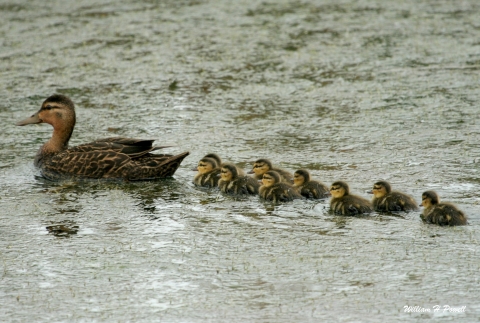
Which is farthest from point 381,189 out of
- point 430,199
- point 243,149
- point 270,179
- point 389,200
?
point 243,149

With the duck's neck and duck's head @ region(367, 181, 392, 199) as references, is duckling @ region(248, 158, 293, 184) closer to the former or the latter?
duck's head @ region(367, 181, 392, 199)

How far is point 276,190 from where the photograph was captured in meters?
5.77

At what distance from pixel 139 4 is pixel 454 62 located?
4.94 m

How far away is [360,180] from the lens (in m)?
6.18

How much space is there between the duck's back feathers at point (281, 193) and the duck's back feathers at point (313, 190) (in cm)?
5

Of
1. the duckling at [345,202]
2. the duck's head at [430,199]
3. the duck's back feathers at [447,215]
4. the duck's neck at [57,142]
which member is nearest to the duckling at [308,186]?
the duckling at [345,202]

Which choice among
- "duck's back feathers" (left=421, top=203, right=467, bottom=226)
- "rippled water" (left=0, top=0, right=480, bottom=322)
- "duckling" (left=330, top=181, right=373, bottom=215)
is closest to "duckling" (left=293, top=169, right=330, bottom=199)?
"rippled water" (left=0, top=0, right=480, bottom=322)

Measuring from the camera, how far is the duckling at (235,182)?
19.6ft

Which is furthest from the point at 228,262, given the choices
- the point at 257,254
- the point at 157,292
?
the point at 157,292

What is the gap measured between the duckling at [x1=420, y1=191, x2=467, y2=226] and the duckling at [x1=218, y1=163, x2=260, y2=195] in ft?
4.17

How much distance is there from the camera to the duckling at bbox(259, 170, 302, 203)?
5.76 metres

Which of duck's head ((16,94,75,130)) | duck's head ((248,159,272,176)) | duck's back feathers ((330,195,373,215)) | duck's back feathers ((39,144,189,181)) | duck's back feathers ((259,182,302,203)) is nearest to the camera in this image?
duck's back feathers ((330,195,373,215))

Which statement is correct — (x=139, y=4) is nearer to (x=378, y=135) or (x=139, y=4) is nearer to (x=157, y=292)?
(x=378, y=135)

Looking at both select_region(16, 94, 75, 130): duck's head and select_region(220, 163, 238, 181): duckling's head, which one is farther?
select_region(16, 94, 75, 130): duck's head
